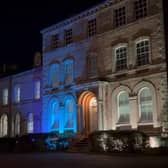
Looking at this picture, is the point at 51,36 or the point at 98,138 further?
the point at 51,36

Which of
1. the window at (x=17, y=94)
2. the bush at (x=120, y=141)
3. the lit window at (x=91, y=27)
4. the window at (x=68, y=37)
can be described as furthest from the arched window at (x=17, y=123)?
the bush at (x=120, y=141)

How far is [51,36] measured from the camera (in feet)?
112

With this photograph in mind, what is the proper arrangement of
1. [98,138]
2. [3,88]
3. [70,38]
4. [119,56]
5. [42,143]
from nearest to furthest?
1. [98,138]
2. [119,56]
3. [42,143]
4. [70,38]
5. [3,88]

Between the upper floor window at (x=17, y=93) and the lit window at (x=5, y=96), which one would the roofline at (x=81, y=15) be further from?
the lit window at (x=5, y=96)

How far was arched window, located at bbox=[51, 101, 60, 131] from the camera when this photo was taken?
32013mm

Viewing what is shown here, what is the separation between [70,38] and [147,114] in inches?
432

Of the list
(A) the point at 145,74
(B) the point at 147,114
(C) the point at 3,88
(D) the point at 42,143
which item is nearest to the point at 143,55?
(A) the point at 145,74

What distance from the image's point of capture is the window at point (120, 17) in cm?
2750

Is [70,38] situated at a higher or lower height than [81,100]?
higher

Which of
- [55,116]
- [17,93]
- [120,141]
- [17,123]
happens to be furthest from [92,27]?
[17,123]

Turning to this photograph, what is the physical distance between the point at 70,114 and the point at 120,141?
350 inches

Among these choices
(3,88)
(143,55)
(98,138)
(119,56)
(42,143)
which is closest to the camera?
(98,138)

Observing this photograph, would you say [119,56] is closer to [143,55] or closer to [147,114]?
[143,55]

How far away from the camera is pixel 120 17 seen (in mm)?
27781
